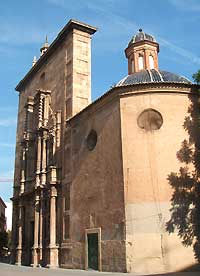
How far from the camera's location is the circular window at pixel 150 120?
15.3m

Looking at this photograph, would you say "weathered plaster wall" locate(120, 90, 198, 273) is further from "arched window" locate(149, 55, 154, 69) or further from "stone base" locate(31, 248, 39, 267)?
"arched window" locate(149, 55, 154, 69)

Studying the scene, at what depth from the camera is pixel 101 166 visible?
16188 millimetres

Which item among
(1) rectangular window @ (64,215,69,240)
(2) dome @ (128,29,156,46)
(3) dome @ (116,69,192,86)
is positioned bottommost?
(1) rectangular window @ (64,215,69,240)

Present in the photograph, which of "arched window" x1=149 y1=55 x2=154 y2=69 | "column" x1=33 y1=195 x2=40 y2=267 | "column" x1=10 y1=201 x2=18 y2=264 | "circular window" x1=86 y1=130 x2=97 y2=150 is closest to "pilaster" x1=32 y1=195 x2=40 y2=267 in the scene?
"column" x1=33 y1=195 x2=40 y2=267

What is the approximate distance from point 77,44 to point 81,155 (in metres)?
7.64

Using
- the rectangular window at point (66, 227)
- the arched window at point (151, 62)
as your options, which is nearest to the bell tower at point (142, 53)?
the arched window at point (151, 62)

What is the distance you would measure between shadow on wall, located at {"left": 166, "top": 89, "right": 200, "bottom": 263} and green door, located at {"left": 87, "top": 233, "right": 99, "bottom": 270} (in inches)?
144

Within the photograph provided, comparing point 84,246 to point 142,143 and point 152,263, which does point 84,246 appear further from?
point 142,143

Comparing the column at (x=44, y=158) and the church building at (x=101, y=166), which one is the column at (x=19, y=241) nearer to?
the church building at (x=101, y=166)

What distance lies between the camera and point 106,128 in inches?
643

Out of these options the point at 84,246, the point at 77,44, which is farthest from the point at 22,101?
the point at 84,246

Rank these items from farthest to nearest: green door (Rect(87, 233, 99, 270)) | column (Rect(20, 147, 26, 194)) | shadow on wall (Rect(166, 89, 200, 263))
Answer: column (Rect(20, 147, 26, 194)) < green door (Rect(87, 233, 99, 270)) < shadow on wall (Rect(166, 89, 200, 263))

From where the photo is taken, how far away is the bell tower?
23.4m

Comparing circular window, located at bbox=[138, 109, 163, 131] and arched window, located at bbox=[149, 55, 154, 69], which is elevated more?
arched window, located at bbox=[149, 55, 154, 69]
